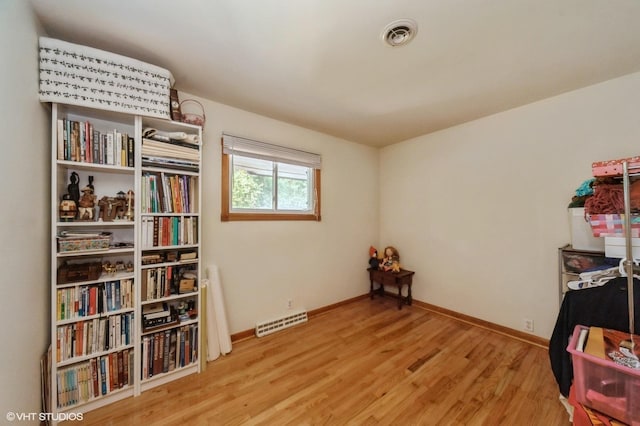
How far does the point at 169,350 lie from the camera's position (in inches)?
67.8

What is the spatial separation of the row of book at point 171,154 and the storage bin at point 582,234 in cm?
298

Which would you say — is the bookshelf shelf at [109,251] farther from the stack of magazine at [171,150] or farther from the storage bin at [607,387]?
the storage bin at [607,387]

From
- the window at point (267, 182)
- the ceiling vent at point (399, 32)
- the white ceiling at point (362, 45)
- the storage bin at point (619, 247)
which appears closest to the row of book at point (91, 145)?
the white ceiling at point (362, 45)

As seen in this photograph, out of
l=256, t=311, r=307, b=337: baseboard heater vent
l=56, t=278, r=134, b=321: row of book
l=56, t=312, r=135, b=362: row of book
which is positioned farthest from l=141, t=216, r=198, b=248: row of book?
l=256, t=311, r=307, b=337: baseboard heater vent

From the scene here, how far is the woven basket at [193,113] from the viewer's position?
185cm

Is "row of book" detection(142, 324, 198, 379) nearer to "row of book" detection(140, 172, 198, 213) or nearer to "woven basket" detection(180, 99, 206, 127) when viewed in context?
"row of book" detection(140, 172, 198, 213)

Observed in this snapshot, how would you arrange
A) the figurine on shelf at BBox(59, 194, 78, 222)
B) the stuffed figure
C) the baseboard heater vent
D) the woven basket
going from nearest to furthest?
1. the figurine on shelf at BBox(59, 194, 78, 222)
2. the woven basket
3. the baseboard heater vent
4. the stuffed figure

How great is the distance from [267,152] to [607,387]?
110 inches

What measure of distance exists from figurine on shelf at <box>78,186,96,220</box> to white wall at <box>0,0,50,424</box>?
155 millimetres

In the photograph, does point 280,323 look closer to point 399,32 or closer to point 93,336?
point 93,336

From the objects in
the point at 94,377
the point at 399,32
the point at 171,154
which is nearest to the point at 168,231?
the point at 171,154

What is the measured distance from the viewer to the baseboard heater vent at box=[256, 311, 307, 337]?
239cm

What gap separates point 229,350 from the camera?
6.82 feet

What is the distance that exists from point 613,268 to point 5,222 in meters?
3.27
